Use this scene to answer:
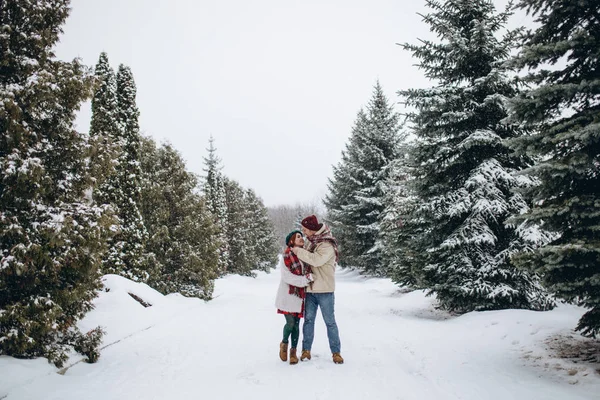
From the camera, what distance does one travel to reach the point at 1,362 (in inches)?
192

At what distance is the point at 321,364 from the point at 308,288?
1.17 metres

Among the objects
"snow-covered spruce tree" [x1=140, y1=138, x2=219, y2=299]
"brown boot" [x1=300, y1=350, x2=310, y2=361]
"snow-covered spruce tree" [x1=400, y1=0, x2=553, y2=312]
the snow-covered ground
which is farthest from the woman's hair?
"snow-covered spruce tree" [x1=140, y1=138, x2=219, y2=299]

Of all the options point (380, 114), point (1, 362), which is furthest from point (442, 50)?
point (380, 114)

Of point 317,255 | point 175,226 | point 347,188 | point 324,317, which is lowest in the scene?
point 324,317

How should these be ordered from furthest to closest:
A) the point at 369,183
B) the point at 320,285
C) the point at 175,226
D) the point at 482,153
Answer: the point at 369,183 → the point at 175,226 → the point at 482,153 → the point at 320,285

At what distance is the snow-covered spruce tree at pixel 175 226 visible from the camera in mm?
15469

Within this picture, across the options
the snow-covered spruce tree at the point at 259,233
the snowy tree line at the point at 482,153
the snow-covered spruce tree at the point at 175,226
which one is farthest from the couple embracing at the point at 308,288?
the snow-covered spruce tree at the point at 259,233

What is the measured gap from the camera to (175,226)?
52.7ft

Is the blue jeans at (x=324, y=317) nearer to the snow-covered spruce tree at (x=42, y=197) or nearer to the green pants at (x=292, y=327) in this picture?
the green pants at (x=292, y=327)

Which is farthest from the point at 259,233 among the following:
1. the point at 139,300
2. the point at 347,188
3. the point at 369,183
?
the point at 139,300

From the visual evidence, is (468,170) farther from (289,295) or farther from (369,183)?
(369,183)

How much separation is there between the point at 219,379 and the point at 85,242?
2.93 m

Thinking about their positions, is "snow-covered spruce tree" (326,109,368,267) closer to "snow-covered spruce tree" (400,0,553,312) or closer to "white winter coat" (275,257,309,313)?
"snow-covered spruce tree" (400,0,553,312)

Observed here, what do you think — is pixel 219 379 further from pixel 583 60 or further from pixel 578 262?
pixel 583 60
